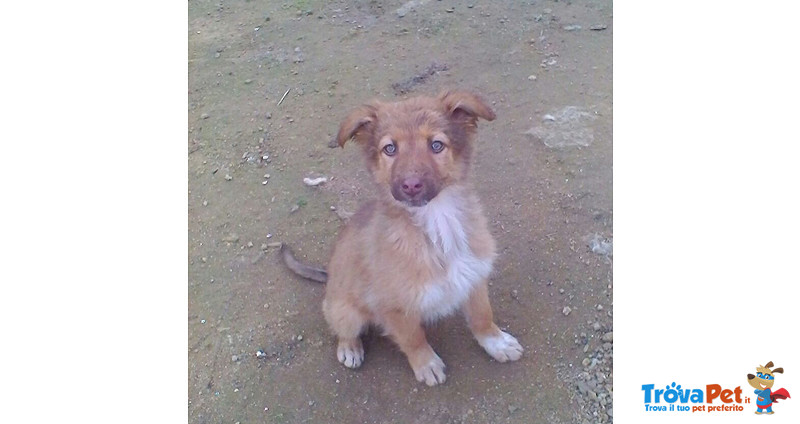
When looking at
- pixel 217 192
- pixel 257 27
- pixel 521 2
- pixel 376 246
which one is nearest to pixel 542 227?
pixel 376 246

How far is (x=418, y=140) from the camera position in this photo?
9.40 ft

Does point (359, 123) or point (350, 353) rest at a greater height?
point (359, 123)

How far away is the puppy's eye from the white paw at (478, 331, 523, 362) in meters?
1.38

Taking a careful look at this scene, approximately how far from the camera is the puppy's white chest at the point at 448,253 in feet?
10.2

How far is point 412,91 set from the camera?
6.19m

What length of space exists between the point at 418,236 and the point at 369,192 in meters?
1.99

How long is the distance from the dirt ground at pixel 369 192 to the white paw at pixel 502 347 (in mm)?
61

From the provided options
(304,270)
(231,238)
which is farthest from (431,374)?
(231,238)

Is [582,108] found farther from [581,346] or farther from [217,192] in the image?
[217,192]

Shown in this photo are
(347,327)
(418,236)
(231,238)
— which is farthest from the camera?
(231,238)

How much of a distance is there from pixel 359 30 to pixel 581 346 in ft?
17.4

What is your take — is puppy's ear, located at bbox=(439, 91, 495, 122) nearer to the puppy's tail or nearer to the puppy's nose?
the puppy's nose
